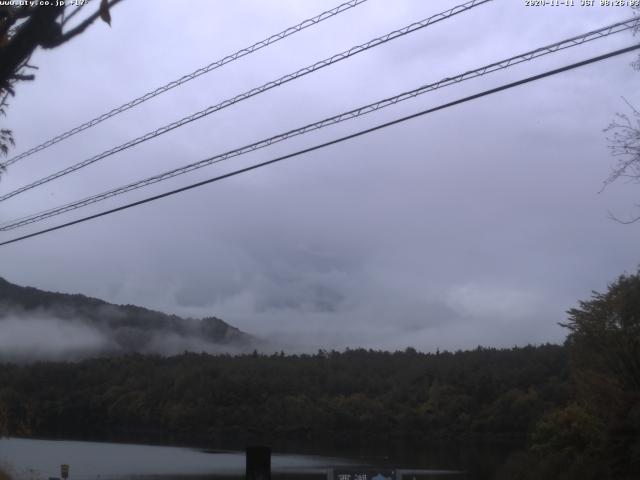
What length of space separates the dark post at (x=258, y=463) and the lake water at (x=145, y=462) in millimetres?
25536

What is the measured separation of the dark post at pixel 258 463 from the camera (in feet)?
36.8

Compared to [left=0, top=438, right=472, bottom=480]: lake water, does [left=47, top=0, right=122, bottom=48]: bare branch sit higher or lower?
higher

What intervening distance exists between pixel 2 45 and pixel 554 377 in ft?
271

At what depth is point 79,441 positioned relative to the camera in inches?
3278

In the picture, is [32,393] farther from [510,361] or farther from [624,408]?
[624,408]

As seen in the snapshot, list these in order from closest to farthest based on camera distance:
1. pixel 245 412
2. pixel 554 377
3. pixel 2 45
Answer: pixel 2 45
pixel 554 377
pixel 245 412

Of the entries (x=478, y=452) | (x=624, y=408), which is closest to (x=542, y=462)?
(x=624, y=408)

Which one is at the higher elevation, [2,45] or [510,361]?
[510,361]

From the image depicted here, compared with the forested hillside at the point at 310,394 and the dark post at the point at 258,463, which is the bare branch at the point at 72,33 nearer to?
the dark post at the point at 258,463

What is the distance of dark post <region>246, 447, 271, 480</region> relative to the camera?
442 inches

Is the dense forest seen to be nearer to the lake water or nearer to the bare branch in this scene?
the lake water

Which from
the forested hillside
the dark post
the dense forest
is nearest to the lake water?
the dense forest

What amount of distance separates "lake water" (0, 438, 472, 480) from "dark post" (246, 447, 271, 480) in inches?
1005

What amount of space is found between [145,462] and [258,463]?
54.6 metres
